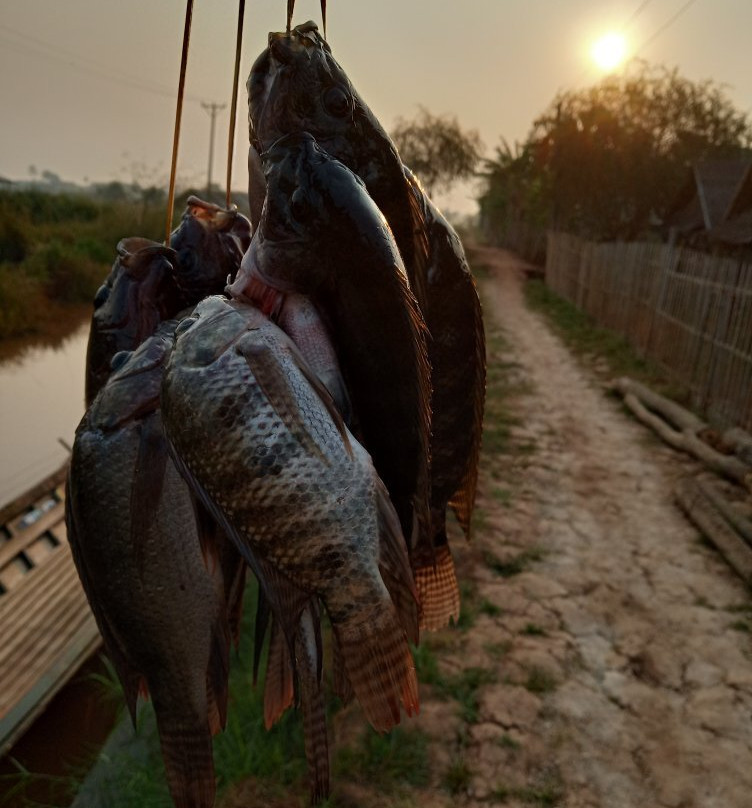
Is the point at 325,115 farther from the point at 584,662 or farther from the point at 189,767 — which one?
the point at 584,662

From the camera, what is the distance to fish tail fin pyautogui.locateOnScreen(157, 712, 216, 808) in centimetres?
129

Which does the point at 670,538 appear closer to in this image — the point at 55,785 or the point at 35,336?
the point at 55,785

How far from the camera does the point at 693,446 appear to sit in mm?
7531

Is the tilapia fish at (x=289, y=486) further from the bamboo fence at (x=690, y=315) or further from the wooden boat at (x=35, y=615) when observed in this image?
the bamboo fence at (x=690, y=315)

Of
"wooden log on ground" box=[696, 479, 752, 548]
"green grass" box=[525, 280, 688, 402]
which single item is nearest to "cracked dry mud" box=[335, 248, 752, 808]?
"wooden log on ground" box=[696, 479, 752, 548]

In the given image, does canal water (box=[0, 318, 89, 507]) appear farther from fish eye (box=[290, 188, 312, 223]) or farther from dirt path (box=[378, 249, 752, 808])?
fish eye (box=[290, 188, 312, 223])

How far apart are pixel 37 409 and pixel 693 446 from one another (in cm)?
1133

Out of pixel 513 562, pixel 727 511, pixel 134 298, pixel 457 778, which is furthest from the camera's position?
pixel 727 511

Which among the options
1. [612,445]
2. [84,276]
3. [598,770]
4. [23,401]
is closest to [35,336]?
[84,276]

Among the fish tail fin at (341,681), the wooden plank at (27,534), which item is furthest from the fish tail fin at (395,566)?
the wooden plank at (27,534)

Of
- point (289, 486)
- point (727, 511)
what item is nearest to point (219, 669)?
point (289, 486)

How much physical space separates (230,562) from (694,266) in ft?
33.4

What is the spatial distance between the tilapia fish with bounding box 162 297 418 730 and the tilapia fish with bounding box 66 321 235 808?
238 millimetres

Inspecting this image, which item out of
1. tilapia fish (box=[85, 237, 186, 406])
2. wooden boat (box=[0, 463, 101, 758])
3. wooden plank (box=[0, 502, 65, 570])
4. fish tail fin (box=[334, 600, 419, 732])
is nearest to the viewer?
fish tail fin (box=[334, 600, 419, 732])
